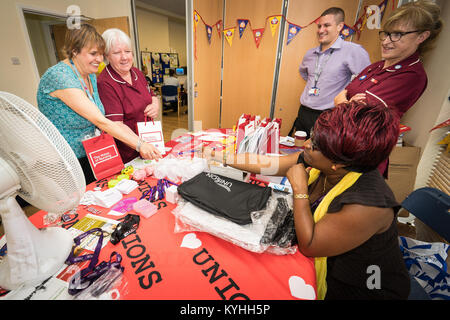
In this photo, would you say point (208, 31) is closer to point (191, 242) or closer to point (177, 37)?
point (191, 242)

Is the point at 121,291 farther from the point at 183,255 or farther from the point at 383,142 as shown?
the point at 383,142

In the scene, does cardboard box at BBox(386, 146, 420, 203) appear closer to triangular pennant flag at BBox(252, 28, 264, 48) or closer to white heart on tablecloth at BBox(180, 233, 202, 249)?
white heart on tablecloth at BBox(180, 233, 202, 249)

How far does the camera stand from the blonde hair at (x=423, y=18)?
130 centimetres

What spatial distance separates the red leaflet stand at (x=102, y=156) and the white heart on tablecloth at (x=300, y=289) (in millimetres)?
1250

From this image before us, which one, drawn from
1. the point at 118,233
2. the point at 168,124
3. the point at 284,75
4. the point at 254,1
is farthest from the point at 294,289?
the point at 168,124

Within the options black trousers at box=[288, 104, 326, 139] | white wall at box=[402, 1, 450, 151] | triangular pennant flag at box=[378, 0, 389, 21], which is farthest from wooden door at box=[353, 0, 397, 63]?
black trousers at box=[288, 104, 326, 139]

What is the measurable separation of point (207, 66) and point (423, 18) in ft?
11.3

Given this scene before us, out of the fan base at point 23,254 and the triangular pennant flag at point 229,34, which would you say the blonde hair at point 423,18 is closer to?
the fan base at point 23,254

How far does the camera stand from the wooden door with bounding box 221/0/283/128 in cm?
379

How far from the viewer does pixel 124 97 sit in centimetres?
169

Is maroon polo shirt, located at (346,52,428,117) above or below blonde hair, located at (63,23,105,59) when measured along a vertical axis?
below

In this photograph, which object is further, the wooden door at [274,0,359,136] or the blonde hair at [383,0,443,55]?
the wooden door at [274,0,359,136]

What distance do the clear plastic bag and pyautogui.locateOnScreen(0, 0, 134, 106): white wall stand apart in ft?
15.3

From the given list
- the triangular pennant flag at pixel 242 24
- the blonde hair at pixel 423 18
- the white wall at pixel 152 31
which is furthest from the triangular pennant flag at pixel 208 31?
the white wall at pixel 152 31
